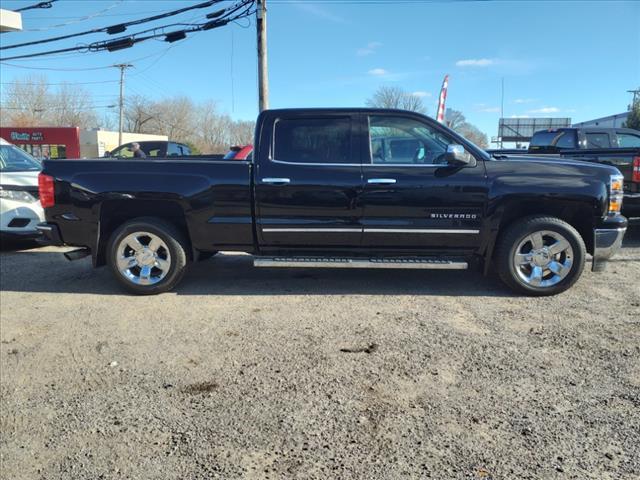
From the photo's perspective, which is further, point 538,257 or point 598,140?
point 598,140

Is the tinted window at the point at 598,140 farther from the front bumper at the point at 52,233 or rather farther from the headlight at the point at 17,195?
the headlight at the point at 17,195

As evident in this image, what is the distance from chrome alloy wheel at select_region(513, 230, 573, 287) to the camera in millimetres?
5109

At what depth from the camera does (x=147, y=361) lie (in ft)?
12.1

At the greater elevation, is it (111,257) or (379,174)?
(379,174)

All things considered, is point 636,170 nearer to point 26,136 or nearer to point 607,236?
point 607,236

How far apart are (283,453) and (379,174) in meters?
3.21

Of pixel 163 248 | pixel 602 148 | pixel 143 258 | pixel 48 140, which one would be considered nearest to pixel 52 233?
pixel 143 258

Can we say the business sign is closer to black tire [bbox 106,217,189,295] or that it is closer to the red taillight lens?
the red taillight lens

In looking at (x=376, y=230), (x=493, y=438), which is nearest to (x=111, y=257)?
(x=376, y=230)

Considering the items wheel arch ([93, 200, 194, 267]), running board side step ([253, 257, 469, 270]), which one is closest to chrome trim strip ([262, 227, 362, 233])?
running board side step ([253, 257, 469, 270])

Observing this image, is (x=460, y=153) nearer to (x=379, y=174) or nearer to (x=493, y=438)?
(x=379, y=174)

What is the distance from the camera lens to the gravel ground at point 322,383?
2.51m

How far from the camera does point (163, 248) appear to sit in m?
5.37

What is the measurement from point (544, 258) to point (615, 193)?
1.01m
